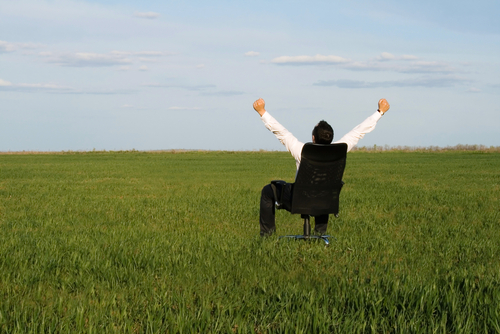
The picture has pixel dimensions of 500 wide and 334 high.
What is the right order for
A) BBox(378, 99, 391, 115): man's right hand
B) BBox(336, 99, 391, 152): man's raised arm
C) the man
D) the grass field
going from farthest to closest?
BBox(378, 99, 391, 115): man's right hand, BBox(336, 99, 391, 152): man's raised arm, the man, the grass field

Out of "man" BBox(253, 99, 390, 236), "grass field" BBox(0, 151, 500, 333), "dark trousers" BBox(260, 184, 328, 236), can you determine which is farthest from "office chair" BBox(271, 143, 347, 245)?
"grass field" BBox(0, 151, 500, 333)

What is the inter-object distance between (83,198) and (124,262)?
948 centimetres

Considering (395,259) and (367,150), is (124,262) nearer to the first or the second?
(395,259)

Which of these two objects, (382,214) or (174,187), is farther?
(174,187)

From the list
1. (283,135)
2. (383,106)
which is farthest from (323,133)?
(383,106)

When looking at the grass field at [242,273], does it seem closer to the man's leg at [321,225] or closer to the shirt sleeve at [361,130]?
the man's leg at [321,225]

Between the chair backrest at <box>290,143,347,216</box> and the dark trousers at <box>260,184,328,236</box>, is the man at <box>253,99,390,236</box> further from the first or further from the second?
the chair backrest at <box>290,143,347,216</box>

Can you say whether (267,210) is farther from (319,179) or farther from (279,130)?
(279,130)

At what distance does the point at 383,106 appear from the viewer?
24.6ft

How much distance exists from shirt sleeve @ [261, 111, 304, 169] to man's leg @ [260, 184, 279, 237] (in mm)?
885

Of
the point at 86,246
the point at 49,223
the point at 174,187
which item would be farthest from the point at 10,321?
the point at 174,187

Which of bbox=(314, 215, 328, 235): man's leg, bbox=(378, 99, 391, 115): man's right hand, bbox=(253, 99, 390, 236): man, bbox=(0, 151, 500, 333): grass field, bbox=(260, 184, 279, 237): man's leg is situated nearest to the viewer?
bbox=(0, 151, 500, 333): grass field

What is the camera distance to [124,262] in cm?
645

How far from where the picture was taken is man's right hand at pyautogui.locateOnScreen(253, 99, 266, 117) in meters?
6.89
